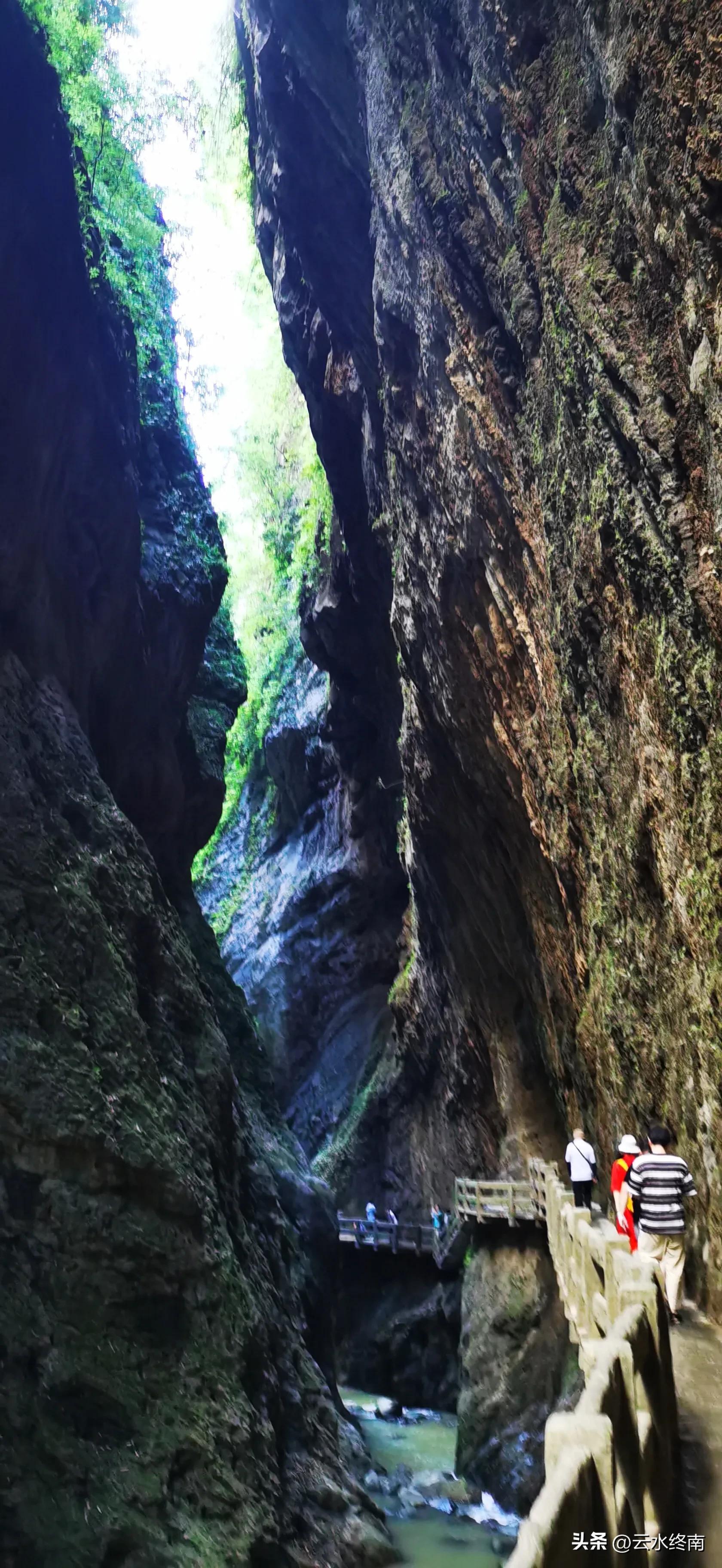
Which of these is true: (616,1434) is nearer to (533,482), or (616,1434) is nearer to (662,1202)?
(662,1202)

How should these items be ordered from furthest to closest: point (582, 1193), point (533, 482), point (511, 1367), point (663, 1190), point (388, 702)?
point (388, 702) < point (511, 1367) < point (533, 482) < point (582, 1193) < point (663, 1190)

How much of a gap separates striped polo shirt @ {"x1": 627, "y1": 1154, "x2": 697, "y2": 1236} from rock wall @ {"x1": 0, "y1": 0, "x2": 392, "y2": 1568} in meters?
4.57

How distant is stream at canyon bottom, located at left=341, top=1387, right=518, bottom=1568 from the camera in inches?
546

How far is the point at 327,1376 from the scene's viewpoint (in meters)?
14.7

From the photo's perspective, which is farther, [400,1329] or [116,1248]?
[400,1329]

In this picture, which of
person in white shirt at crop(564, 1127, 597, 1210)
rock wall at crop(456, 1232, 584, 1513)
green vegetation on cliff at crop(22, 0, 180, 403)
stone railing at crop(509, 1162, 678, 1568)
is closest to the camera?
stone railing at crop(509, 1162, 678, 1568)

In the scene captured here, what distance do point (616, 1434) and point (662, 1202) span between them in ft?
13.7

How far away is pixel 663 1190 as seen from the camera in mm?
7238

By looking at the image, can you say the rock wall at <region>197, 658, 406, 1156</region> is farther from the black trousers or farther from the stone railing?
the stone railing

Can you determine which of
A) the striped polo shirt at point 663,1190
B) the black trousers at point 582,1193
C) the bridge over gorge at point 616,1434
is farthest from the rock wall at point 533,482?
the bridge over gorge at point 616,1434

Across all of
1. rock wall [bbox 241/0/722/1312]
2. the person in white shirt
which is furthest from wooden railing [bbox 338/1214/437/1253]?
the person in white shirt

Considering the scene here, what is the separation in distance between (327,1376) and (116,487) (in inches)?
507

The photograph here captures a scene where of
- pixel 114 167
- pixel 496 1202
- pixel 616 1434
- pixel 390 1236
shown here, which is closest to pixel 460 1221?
pixel 496 1202

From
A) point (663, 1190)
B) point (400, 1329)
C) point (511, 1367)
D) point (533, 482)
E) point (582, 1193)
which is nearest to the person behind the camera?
point (663, 1190)
